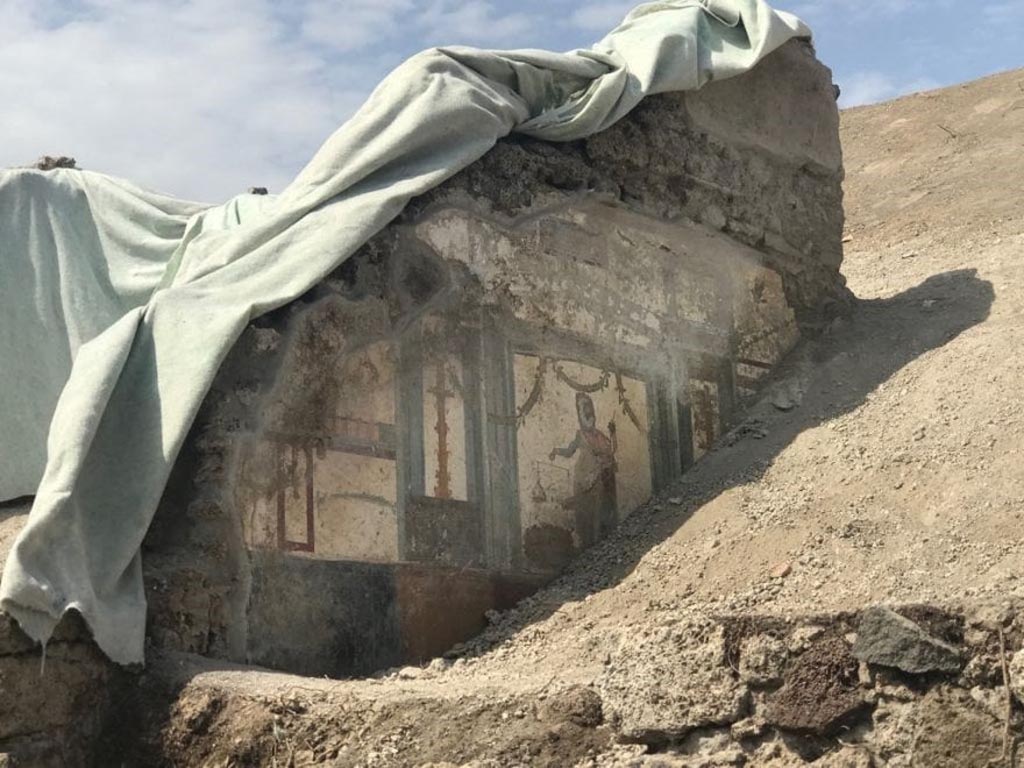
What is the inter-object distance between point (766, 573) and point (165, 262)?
2.96 meters

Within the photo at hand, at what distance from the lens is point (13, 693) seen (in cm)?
502

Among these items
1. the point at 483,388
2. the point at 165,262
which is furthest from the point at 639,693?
the point at 165,262

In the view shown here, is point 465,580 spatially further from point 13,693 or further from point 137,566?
point 13,693

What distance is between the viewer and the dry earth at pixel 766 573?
4.26 meters

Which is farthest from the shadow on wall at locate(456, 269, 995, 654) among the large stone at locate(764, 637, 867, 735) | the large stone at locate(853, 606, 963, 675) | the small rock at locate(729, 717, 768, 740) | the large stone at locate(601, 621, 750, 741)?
the large stone at locate(853, 606, 963, 675)

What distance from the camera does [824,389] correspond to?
25.6 feet

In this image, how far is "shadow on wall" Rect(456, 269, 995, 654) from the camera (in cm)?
667

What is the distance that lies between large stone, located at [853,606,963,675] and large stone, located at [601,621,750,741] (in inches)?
14.2

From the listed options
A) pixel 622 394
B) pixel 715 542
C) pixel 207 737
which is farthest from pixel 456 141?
pixel 207 737

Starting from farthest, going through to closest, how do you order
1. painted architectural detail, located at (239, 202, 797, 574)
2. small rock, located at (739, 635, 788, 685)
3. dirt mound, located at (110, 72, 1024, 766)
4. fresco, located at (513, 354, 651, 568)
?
fresco, located at (513, 354, 651, 568) → painted architectural detail, located at (239, 202, 797, 574) → small rock, located at (739, 635, 788, 685) → dirt mound, located at (110, 72, 1024, 766)

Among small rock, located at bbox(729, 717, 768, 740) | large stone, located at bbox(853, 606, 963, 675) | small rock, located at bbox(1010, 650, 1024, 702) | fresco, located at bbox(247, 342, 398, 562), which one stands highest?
fresco, located at bbox(247, 342, 398, 562)

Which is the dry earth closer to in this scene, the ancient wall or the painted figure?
the painted figure

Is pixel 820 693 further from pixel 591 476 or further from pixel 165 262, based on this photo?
pixel 165 262

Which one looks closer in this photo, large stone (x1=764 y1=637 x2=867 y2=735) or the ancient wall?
large stone (x1=764 y1=637 x2=867 y2=735)
